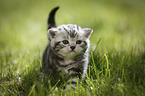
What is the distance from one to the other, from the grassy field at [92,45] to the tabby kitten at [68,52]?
0.45 feet

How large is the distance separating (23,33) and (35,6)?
7.42 ft

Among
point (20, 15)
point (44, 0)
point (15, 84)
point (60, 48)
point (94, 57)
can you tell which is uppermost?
point (44, 0)

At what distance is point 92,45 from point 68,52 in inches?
32.9

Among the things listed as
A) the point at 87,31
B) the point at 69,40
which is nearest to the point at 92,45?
the point at 87,31

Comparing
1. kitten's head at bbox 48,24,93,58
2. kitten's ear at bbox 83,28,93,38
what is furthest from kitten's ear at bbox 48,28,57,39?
kitten's ear at bbox 83,28,93,38

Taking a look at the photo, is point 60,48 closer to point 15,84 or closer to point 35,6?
point 15,84

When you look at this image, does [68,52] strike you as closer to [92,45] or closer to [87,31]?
[87,31]

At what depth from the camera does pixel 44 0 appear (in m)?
7.22

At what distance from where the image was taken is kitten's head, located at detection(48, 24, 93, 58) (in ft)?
7.04

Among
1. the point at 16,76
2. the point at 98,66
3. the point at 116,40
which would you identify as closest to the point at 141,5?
the point at 116,40

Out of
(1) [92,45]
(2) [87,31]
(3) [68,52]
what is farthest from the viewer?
(1) [92,45]

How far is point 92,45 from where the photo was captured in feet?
9.43

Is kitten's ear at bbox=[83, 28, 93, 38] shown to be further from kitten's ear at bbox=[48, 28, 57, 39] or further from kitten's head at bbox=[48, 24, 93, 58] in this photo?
kitten's ear at bbox=[48, 28, 57, 39]

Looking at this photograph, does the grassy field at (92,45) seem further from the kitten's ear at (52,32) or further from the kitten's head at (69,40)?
the kitten's ear at (52,32)
